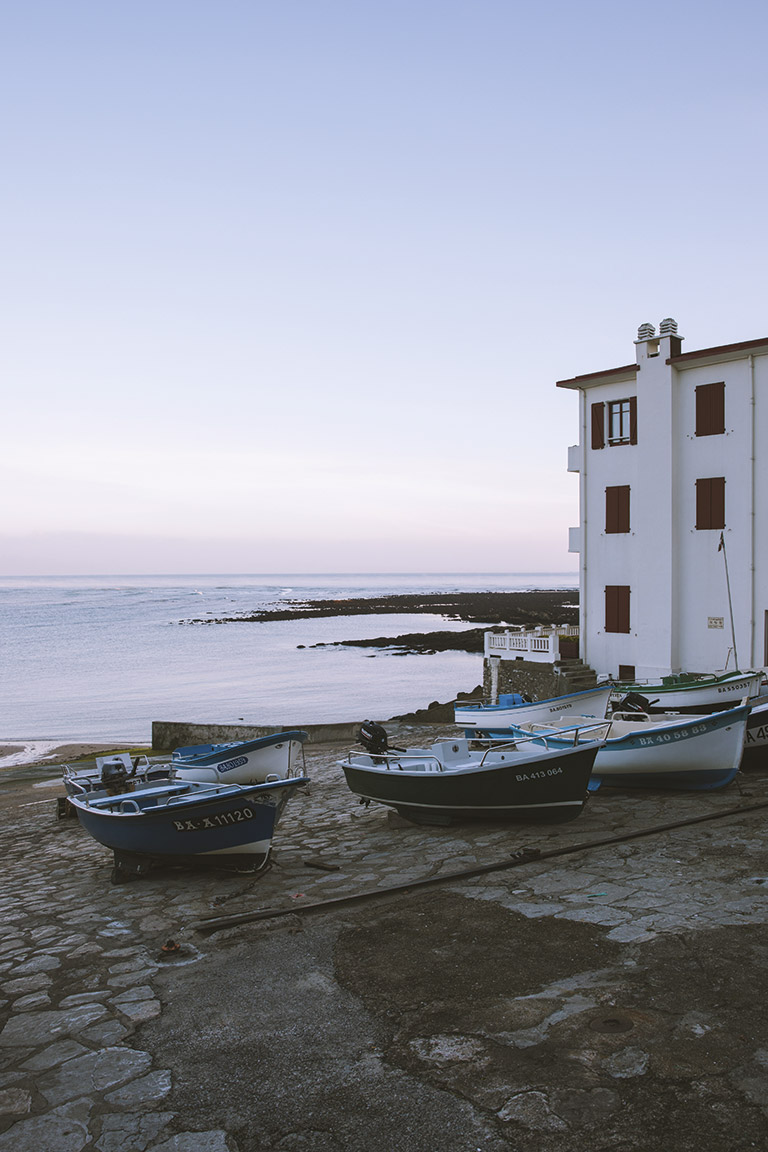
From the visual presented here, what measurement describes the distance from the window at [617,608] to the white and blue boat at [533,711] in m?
7.39

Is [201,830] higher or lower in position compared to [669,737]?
lower

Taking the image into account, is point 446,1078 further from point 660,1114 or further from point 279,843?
point 279,843

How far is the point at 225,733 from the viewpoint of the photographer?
2120 centimetres

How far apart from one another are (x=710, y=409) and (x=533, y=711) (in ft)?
34.4

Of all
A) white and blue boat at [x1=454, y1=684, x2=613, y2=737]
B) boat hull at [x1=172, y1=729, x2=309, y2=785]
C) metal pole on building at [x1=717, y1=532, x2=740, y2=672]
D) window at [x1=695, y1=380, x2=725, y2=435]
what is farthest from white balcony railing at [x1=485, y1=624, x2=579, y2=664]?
boat hull at [x1=172, y1=729, x2=309, y2=785]

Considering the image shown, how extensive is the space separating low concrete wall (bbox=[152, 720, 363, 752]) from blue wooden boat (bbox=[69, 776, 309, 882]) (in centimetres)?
1162

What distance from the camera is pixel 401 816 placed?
11.0 m

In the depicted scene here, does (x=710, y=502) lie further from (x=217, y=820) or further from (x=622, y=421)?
(x=217, y=820)

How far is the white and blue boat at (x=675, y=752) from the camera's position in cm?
1165

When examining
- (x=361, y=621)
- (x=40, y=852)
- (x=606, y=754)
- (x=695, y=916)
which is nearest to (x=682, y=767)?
(x=606, y=754)

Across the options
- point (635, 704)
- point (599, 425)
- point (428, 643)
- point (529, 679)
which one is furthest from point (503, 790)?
point (428, 643)

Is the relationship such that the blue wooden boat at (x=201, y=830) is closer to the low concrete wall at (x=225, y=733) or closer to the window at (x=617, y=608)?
the low concrete wall at (x=225, y=733)

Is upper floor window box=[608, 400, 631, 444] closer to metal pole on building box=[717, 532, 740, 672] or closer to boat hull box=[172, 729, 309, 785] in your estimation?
metal pole on building box=[717, 532, 740, 672]

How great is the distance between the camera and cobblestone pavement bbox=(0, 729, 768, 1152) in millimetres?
4363
